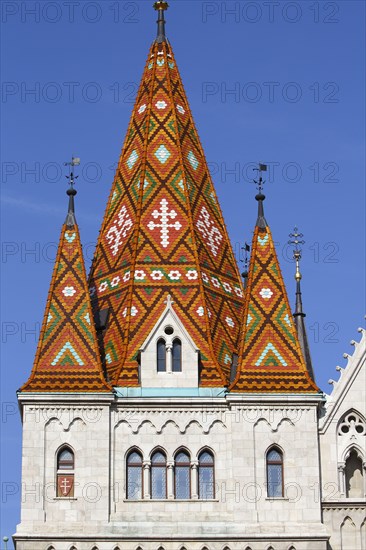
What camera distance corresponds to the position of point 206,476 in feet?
135

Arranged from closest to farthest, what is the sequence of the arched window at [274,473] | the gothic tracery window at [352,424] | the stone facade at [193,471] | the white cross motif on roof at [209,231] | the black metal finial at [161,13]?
the stone facade at [193,471]
the arched window at [274,473]
the gothic tracery window at [352,424]
the white cross motif on roof at [209,231]
the black metal finial at [161,13]

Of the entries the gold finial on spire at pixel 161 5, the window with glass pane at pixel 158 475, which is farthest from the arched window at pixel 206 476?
the gold finial on spire at pixel 161 5

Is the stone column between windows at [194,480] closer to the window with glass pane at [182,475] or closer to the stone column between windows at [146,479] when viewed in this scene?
the window with glass pane at [182,475]

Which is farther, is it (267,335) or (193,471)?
(267,335)

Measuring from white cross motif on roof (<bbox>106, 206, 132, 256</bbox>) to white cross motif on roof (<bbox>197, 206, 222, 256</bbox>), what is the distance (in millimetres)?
1564

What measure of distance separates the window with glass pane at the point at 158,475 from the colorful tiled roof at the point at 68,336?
169 cm

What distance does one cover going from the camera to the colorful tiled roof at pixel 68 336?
41.5 m

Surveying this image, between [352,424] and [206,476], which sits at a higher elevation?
[352,424]

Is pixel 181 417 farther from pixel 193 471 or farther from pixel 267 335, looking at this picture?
pixel 267 335

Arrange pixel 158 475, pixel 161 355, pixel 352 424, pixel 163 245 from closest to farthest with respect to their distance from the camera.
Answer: pixel 158 475 → pixel 352 424 → pixel 161 355 → pixel 163 245

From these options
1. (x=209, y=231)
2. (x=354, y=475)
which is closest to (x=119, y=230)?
(x=209, y=231)

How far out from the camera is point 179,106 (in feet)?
154

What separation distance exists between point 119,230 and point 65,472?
257 inches

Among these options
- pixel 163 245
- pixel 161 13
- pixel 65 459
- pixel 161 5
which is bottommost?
pixel 65 459
